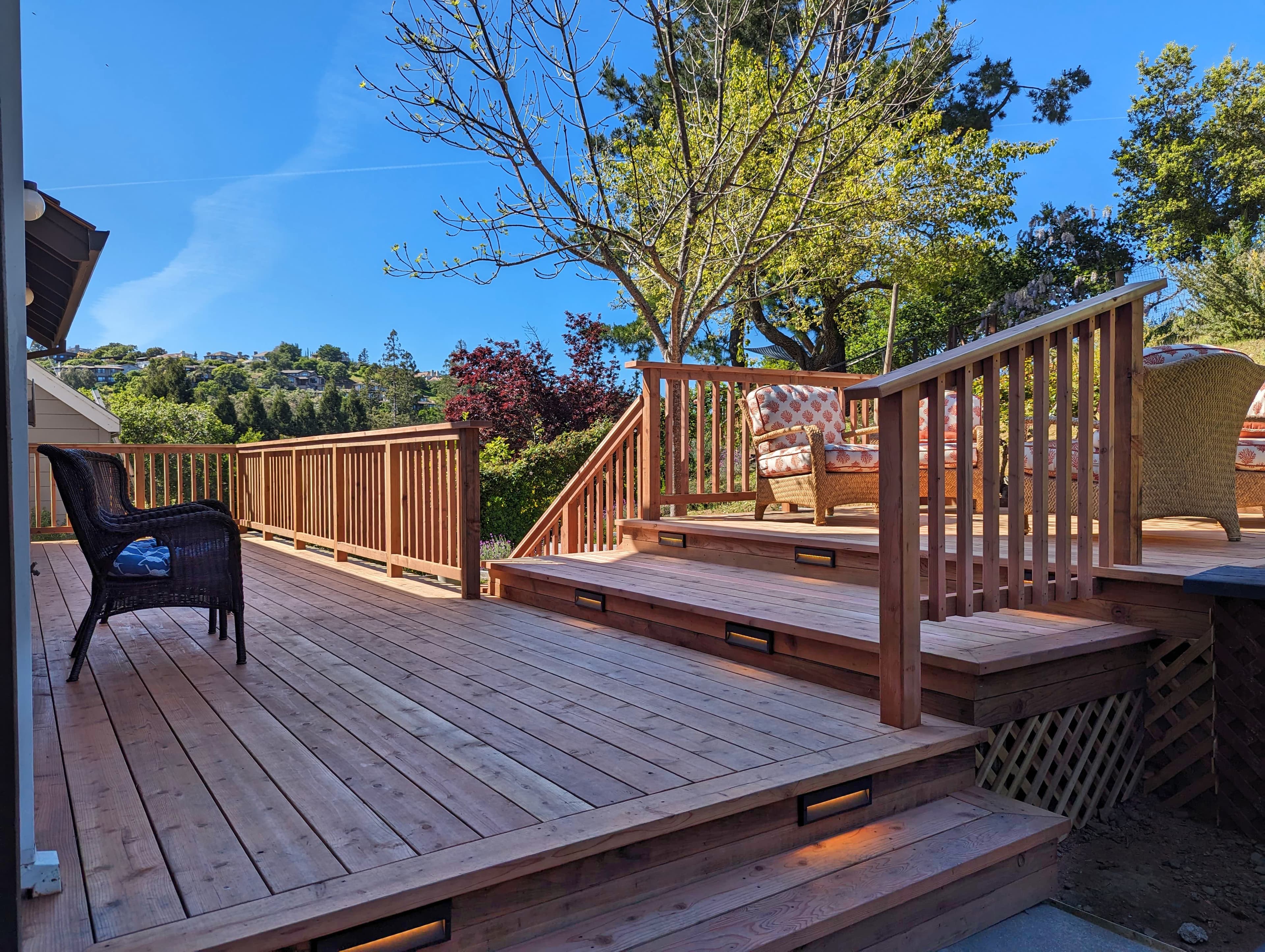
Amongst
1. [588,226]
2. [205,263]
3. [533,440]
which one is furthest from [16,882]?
[205,263]

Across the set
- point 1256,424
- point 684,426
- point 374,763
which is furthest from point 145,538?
point 1256,424

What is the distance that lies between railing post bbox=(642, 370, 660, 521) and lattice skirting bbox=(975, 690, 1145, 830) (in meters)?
2.97

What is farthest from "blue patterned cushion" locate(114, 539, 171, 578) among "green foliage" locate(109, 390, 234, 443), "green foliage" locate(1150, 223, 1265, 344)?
"green foliage" locate(109, 390, 234, 443)

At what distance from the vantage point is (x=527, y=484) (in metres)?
11.1

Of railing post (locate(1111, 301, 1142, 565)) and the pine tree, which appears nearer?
railing post (locate(1111, 301, 1142, 565))

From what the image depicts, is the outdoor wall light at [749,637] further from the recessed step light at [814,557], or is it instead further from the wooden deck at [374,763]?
the recessed step light at [814,557]

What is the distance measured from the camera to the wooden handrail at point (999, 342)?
7.07 ft

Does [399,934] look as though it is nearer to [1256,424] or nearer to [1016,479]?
[1016,479]

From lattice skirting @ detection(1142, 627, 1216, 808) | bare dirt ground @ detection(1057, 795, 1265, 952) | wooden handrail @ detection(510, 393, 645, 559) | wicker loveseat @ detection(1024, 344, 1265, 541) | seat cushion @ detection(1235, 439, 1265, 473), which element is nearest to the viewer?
bare dirt ground @ detection(1057, 795, 1265, 952)

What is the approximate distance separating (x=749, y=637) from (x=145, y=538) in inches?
90.9

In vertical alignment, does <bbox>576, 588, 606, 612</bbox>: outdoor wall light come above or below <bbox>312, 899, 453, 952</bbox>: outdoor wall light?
above

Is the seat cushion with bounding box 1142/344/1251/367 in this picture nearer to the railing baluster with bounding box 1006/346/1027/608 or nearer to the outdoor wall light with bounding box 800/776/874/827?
the railing baluster with bounding box 1006/346/1027/608

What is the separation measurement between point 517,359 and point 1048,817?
1117 centimetres

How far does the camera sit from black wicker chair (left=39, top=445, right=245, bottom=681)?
2852 mm
